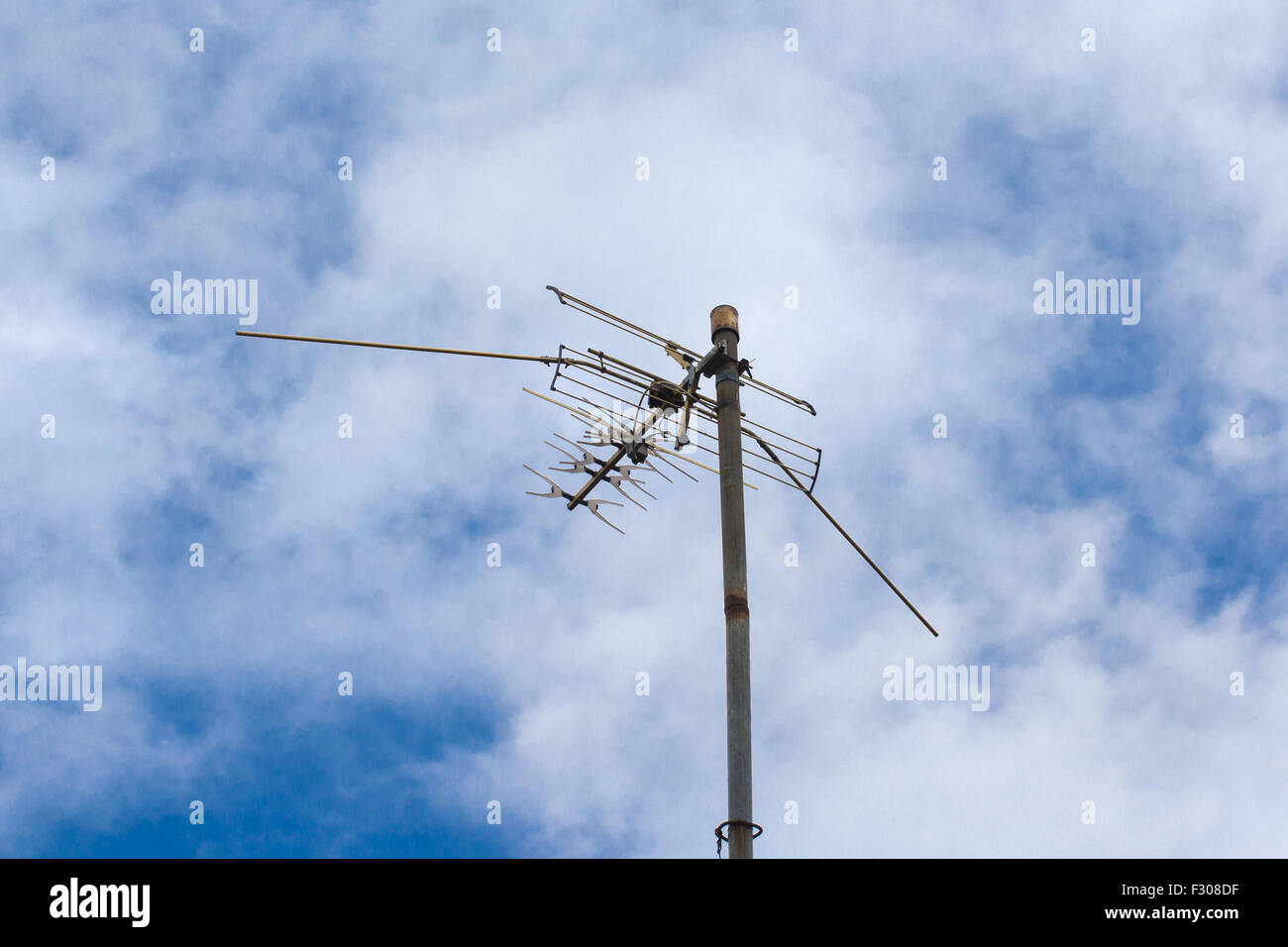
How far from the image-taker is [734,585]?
563 inches

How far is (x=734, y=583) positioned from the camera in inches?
563

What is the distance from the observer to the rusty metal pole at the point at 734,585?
13.0 metres

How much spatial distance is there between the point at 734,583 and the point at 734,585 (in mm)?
22

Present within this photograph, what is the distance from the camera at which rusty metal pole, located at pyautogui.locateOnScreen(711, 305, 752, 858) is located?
13.0 m

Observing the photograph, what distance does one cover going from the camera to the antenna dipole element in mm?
12961

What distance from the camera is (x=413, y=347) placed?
16000mm
